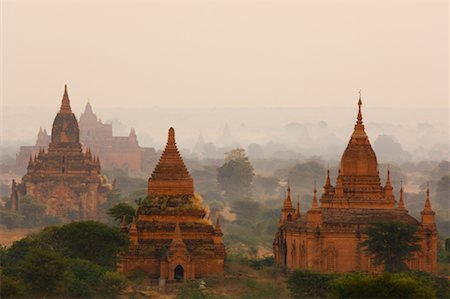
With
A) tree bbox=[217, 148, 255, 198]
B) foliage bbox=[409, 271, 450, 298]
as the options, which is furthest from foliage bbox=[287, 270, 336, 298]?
tree bbox=[217, 148, 255, 198]

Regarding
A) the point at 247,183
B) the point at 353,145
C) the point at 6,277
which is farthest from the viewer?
the point at 247,183

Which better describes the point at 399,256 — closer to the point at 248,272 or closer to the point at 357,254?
the point at 357,254

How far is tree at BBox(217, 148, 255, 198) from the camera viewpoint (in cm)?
14288

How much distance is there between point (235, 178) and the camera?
144125mm

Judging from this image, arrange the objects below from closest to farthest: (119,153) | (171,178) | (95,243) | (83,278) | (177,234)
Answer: (83,278), (177,234), (95,243), (171,178), (119,153)

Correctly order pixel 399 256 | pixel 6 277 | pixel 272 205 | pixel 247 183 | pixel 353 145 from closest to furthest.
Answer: pixel 6 277
pixel 399 256
pixel 353 145
pixel 272 205
pixel 247 183

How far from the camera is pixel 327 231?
65062 mm

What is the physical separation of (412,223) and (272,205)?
216 feet

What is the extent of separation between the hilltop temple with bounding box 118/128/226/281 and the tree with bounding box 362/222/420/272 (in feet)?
18.1

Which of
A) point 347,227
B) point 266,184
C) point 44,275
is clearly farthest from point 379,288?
point 266,184

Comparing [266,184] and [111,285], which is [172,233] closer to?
[111,285]

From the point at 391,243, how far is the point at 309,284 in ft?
16.1

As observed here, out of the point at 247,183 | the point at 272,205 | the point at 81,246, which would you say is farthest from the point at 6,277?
the point at 247,183

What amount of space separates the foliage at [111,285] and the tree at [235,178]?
80499 mm
